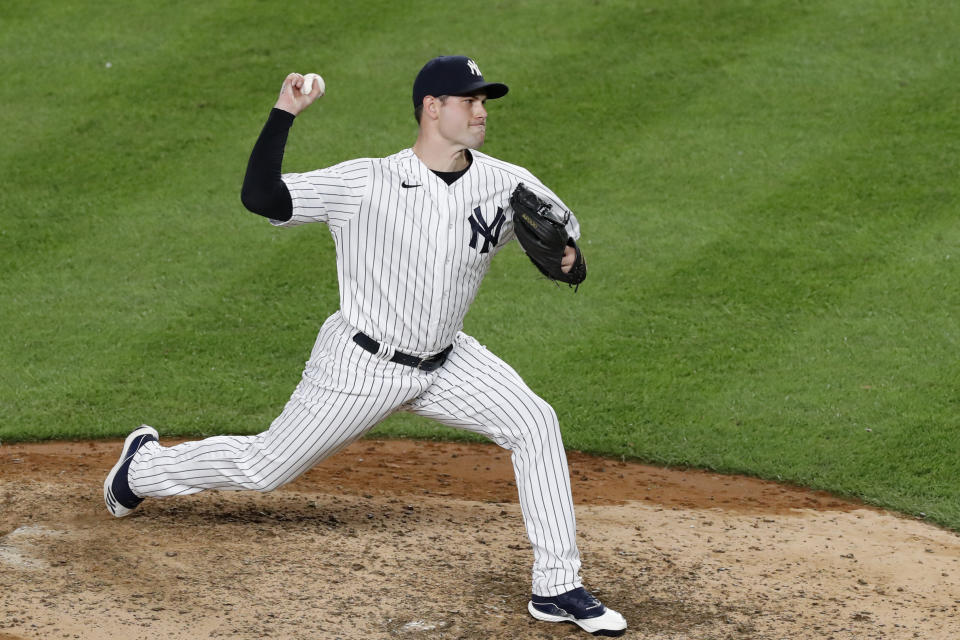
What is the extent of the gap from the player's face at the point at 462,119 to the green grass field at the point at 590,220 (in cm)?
218

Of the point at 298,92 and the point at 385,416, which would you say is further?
the point at 385,416

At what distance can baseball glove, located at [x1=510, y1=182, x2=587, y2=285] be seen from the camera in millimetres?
4418

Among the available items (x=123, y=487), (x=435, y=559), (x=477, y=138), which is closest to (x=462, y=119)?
(x=477, y=138)

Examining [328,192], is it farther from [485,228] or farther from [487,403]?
[487,403]

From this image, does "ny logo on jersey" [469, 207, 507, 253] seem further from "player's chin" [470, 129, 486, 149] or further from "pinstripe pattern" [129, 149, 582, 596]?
"player's chin" [470, 129, 486, 149]

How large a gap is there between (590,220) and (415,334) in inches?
Answer: 154

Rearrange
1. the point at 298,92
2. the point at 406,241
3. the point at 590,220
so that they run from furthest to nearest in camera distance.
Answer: the point at 590,220, the point at 406,241, the point at 298,92

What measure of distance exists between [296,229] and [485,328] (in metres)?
1.70

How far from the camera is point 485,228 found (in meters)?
4.54

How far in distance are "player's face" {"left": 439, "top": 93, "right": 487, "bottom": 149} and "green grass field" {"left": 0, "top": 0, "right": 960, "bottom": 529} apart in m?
2.18

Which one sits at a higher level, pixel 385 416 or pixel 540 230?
pixel 540 230

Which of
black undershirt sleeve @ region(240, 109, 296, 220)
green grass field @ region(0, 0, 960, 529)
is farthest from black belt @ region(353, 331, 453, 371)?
green grass field @ region(0, 0, 960, 529)

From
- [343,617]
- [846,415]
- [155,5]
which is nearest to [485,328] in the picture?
[846,415]

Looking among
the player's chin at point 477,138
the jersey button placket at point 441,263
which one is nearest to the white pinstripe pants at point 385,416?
the jersey button placket at point 441,263
